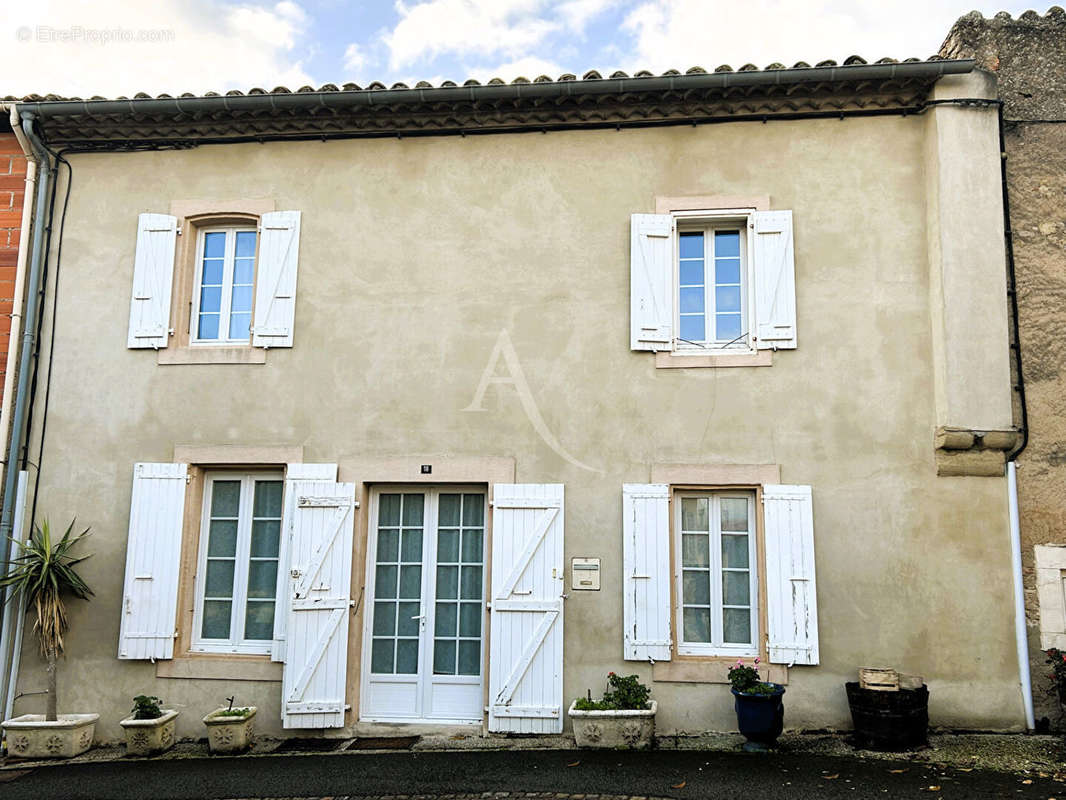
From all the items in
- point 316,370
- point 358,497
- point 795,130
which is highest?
point 795,130

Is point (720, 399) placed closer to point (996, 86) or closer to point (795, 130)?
point (795, 130)

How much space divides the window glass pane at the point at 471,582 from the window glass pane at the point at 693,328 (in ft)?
8.49

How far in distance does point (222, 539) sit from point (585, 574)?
123 inches

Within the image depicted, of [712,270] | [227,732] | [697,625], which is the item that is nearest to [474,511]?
[697,625]

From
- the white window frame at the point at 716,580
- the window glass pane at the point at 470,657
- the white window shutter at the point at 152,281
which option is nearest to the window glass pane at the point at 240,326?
the white window shutter at the point at 152,281

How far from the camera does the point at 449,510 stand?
769 centimetres

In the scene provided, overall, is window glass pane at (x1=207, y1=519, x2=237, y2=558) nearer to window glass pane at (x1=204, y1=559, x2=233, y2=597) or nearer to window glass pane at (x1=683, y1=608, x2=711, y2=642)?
window glass pane at (x1=204, y1=559, x2=233, y2=597)

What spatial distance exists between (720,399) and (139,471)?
4.87 m

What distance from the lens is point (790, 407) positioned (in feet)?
24.1

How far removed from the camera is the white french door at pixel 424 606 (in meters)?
7.45

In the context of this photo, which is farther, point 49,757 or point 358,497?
point 358,497

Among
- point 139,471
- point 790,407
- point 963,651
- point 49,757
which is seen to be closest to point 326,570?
point 139,471

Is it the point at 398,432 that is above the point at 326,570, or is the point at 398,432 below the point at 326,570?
above

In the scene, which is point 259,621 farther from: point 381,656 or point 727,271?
point 727,271
